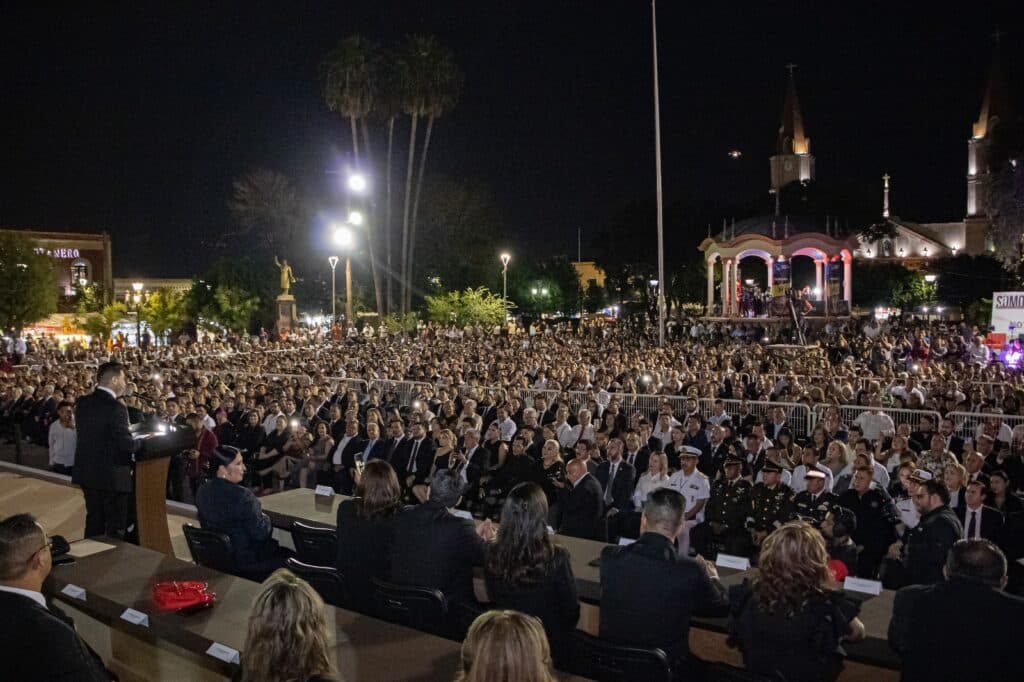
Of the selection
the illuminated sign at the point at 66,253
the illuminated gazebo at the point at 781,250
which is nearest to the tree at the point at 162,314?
the illuminated gazebo at the point at 781,250

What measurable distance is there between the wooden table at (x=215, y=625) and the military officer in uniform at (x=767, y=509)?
3918mm

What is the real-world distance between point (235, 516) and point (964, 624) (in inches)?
169

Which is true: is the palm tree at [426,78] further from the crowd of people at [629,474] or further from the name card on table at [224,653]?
the name card on table at [224,653]

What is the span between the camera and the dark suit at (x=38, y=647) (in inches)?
118

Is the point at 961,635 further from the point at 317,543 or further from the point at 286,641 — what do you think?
the point at 317,543

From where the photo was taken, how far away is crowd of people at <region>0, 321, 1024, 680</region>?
150 inches

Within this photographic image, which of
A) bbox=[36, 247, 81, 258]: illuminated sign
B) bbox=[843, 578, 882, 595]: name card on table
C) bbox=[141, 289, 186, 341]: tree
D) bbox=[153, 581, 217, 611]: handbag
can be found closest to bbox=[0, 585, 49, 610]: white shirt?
bbox=[153, 581, 217, 611]: handbag

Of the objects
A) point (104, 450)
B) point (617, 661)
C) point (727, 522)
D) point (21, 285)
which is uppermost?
point (21, 285)

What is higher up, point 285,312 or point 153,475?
point 285,312

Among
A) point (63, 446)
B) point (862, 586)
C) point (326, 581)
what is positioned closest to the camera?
point (862, 586)

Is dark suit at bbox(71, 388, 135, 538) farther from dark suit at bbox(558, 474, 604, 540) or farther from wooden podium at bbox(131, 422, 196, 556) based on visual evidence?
dark suit at bbox(558, 474, 604, 540)

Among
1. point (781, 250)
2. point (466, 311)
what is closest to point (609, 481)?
point (466, 311)

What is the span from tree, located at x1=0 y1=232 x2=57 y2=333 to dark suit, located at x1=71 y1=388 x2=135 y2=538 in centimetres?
4122

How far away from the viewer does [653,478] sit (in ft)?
28.1
